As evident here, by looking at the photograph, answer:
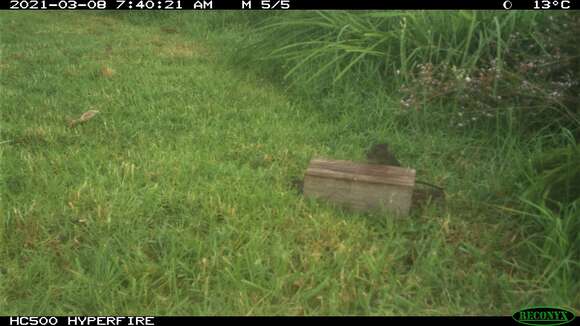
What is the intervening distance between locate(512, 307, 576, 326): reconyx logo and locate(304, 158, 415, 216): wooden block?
2.06 ft

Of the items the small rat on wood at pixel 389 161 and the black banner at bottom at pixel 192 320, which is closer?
the black banner at bottom at pixel 192 320

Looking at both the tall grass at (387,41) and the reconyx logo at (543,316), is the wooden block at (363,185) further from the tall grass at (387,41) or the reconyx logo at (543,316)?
the tall grass at (387,41)

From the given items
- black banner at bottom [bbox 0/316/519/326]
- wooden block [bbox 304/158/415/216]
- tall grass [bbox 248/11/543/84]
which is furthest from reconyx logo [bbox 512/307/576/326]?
tall grass [bbox 248/11/543/84]

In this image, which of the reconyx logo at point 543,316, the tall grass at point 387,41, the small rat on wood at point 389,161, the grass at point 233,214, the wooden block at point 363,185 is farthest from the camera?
the tall grass at point 387,41

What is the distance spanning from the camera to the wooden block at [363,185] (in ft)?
7.57

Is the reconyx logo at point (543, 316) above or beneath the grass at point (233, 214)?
beneath

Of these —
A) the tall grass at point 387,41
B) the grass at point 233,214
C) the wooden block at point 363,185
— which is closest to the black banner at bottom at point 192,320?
the grass at point 233,214

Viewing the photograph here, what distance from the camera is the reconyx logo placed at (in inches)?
70.6

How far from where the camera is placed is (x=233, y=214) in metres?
2.31

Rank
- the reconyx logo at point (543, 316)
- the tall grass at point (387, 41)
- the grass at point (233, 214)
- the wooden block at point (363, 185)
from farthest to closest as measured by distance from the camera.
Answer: the tall grass at point (387, 41) < the wooden block at point (363, 185) < the grass at point (233, 214) < the reconyx logo at point (543, 316)

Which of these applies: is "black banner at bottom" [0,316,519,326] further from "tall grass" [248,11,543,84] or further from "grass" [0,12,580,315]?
"tall grass" [248,11,543,84]

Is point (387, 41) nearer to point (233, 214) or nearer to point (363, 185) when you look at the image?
point (363, 185)

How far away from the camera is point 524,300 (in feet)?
6.18

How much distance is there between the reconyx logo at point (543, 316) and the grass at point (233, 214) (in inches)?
1.3
